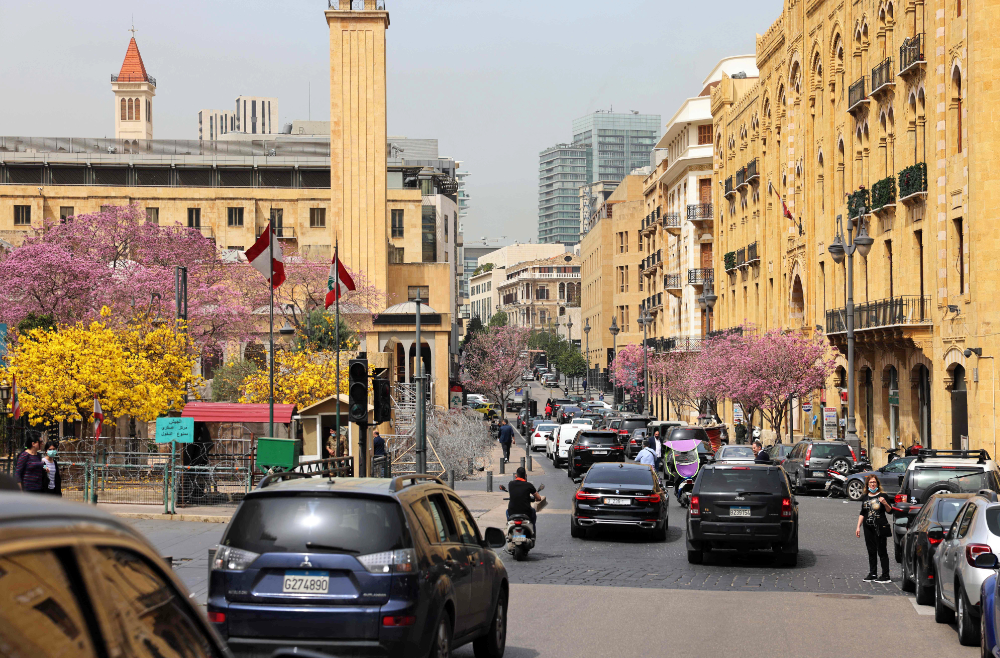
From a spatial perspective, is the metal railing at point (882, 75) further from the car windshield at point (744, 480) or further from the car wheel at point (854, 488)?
the car windshield at point (744, 480)

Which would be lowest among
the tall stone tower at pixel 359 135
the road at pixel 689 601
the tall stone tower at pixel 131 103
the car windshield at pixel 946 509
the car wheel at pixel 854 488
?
the car wheel at pixel 854 488

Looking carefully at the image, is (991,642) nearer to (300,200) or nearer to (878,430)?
(878,430)

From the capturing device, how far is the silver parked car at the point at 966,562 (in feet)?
38.6

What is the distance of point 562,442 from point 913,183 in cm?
1781

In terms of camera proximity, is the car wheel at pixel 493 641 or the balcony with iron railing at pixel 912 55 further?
the balcony with iron railing at pixel 912 55

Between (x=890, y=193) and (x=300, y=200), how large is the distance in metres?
59.2

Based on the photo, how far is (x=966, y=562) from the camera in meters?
11.9

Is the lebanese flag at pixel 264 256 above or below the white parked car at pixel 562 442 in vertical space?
above

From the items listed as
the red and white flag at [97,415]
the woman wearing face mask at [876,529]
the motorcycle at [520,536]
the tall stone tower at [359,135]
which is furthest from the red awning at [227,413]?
the tall stone tower at [359,135]

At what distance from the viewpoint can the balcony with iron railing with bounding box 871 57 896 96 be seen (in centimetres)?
4228

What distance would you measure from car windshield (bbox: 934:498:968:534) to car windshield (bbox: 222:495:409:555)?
373 inches

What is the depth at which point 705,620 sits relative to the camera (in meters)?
13.6

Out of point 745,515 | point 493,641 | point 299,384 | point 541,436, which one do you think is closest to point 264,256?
point 299,384

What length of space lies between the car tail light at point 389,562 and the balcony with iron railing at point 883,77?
3821cm
